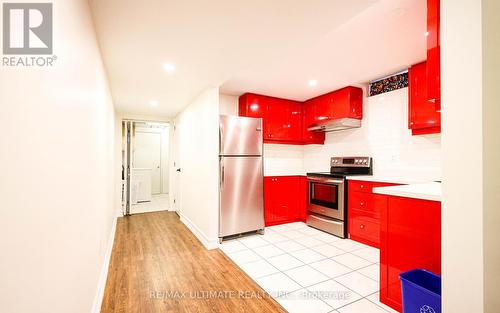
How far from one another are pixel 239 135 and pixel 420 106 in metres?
2.37

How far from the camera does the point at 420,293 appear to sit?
1.24 metres

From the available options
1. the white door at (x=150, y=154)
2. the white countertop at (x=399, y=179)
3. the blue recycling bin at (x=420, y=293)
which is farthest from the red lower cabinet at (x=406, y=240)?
the white door at (x=150, y=154)

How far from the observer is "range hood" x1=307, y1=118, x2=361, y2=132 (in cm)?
366

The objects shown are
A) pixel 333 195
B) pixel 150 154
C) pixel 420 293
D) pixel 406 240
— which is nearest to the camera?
pixel 420 293

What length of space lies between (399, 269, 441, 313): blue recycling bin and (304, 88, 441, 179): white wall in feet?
6.13

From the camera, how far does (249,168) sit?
348 cm

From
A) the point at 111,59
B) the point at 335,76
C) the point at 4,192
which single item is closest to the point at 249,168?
the point at 335,76

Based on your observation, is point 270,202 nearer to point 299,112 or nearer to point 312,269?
point 312,269

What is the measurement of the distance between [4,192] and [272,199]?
144 inches

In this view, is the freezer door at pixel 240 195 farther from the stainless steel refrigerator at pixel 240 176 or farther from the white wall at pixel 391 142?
the white wall at pixel 391 142

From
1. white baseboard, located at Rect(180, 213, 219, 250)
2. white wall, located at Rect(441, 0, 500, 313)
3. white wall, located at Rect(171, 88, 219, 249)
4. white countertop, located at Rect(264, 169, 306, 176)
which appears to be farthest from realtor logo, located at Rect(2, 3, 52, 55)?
white countertop, located at Rect(264, 169, 306, 176)

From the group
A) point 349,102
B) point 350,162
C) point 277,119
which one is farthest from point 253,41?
point 350,162

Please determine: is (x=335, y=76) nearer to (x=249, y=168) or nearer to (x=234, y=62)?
(x=234, y=62)

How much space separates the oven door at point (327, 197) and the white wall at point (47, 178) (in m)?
3.11
